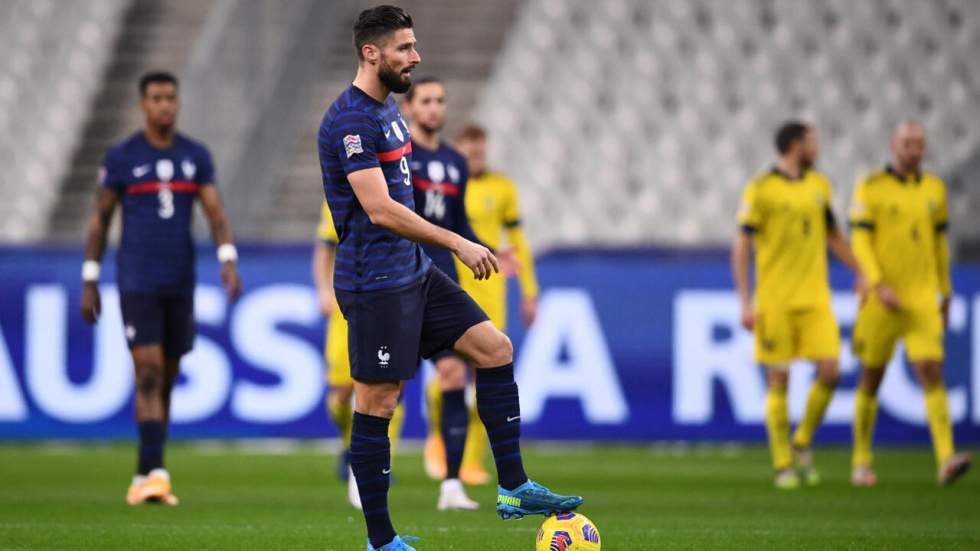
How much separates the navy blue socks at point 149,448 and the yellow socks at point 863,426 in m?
4.14

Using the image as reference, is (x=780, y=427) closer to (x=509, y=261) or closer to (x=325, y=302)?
A: (x=509, y=261)

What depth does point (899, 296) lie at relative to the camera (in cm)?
1055

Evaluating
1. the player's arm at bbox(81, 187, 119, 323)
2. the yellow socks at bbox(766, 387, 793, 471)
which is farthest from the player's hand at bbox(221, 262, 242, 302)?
the yellow socks at bbox(766, 387, 793, 471)

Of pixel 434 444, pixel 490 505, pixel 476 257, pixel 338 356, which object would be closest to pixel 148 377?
pixel 338 356

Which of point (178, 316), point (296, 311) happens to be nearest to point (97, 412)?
point (296, 311)

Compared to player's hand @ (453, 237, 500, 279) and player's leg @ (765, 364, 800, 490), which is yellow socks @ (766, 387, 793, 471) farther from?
player's hand @ (453, 237, 500, 279)

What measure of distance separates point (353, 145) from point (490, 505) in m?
3.35

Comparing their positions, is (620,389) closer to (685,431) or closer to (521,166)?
(685,431)

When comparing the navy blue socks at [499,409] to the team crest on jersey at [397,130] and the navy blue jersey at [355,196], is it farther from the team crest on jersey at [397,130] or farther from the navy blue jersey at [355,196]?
the team crest on jersey at [397,130]

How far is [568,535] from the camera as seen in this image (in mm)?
6160

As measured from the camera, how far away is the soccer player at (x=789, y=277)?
10.5 meters

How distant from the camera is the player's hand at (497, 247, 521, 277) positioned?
31.1 feet

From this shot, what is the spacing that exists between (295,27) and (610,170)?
315 centimetres

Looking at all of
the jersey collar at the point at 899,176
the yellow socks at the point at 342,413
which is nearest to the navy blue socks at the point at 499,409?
the yellow socks at the point at 342,413
